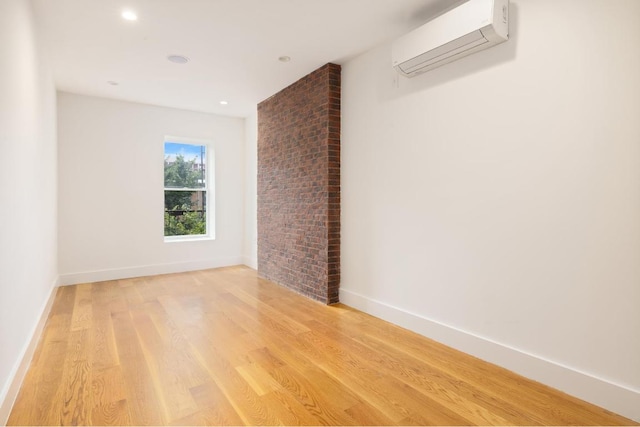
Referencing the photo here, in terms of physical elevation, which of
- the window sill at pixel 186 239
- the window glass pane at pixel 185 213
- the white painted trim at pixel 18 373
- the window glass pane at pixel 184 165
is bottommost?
the white painted trim at pixel 18 373

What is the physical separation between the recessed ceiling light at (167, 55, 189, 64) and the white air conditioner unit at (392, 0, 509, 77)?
6.87ft

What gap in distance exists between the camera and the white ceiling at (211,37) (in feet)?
8.54

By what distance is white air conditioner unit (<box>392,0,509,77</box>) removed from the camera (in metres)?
2.18

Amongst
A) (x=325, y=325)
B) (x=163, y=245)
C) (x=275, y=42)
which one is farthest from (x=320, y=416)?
(x=163, y=245)

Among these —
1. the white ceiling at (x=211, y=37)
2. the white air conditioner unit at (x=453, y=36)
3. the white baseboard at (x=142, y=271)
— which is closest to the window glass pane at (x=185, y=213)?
the white baseboard at (x=142, y=271)

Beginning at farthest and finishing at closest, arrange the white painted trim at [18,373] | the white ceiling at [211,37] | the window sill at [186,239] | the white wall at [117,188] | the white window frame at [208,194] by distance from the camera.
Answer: the white window frame at [208,194], the window sill at [186,239], the white wall at [117,188], the white ceiling at [211,37], the white painted trim at [18,373]

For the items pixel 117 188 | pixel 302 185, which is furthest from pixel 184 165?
pixel 302 185

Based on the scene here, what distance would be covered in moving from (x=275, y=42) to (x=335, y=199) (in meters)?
1.63

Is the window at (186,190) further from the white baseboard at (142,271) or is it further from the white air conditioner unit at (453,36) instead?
the white air conditioner unit at (453,36)

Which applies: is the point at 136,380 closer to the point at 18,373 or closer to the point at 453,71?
the point at 18,373

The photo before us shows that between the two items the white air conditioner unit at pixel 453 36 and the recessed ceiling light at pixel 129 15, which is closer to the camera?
the white air conditioner unit at pixel 453 36

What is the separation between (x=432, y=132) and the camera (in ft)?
9.20

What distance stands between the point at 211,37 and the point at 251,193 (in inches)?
121

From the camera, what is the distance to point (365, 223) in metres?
3.48
